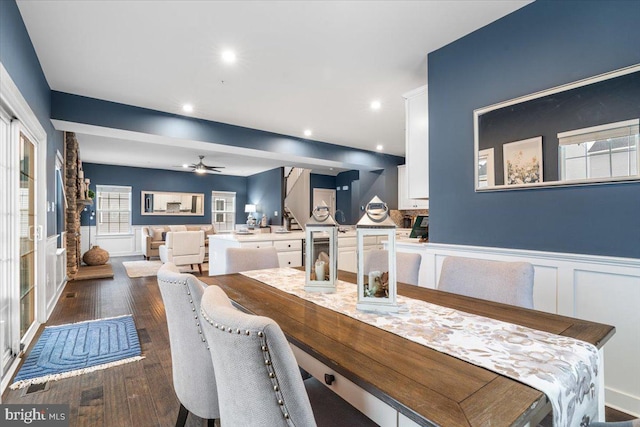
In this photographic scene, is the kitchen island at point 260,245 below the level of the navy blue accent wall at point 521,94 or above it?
below

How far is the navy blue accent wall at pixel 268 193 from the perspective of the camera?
8852mm

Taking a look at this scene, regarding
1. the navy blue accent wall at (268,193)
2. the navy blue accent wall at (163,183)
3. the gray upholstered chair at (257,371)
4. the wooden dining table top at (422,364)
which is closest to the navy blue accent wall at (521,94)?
the wooden dining table top at (422,364)

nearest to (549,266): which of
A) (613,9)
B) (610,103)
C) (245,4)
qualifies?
(610,103)

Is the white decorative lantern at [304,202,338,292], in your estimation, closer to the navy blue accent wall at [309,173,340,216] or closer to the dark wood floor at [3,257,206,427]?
the dark wood floor at [3,257,206,427]

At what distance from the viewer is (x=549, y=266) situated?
2074mm

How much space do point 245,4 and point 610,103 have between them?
2395mm

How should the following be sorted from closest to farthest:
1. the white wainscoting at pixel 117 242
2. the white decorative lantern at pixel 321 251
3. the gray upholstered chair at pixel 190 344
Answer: the gray upholstered chair at pixel 190 344
the white decorative lantern at pixel 321 251
the white wainscoting at pixel 117 242

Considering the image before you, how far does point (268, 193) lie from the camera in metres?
9.45

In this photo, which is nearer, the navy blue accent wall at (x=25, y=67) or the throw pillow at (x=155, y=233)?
the navy blue accent wall at (x=25, y=67)

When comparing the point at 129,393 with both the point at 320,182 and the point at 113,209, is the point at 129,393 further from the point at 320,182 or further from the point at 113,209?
the point at 113,209

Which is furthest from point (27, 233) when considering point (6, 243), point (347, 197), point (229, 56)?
point (347, 197)

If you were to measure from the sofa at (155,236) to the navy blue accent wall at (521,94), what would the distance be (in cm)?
652

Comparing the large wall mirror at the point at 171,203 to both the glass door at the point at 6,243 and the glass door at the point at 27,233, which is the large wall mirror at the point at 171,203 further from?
the glass door at the point at 6,243

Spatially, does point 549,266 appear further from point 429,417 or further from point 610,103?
point 429,417
